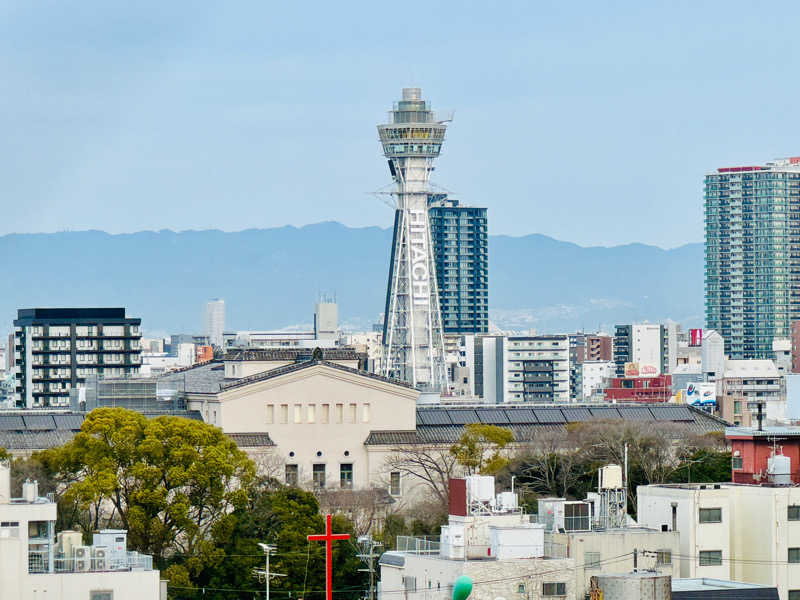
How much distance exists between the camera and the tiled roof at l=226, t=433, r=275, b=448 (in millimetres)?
119438

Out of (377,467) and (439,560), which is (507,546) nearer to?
(439,560)

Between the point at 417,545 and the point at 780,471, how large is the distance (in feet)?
44.9

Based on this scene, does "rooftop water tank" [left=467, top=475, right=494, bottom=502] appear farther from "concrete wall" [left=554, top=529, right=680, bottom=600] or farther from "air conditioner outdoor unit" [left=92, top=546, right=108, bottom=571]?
"air conditioner outdoor unit" [left=92, top=546, right=108, bottom=571]

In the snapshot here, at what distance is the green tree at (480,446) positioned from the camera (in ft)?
369

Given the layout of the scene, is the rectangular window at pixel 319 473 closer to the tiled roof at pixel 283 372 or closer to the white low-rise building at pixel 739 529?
the tiled roof at pixel 283 372

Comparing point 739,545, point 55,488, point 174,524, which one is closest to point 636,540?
point 739,545

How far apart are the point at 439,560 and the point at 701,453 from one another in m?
45.9

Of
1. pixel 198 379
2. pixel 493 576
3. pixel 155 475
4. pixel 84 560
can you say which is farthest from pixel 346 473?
pixel 493 576

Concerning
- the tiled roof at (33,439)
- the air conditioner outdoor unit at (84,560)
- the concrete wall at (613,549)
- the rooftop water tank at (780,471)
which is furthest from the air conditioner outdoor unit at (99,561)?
the tiled roof at (33,439)

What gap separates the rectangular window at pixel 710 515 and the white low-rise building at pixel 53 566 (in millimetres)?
17442

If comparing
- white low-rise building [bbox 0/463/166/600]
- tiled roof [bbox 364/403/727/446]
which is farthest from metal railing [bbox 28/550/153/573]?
tiled roof [bbox 364/403/727/446]

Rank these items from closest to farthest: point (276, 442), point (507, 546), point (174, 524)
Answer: point (507, 546), point (174, 524), point (276, 442)

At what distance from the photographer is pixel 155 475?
9462 centimetres

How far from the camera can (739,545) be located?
7075 centimetres
